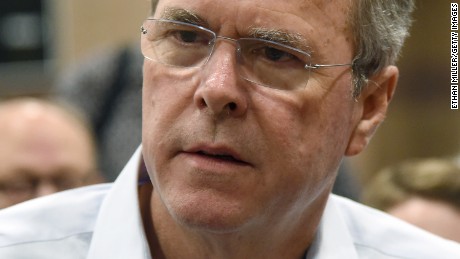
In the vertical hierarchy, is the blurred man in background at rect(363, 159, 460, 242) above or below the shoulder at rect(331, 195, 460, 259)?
below

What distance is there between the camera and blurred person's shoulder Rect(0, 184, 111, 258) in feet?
6.75

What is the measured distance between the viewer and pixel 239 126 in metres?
1.97

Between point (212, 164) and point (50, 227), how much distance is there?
0.44 metres

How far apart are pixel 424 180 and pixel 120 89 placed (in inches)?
54.6

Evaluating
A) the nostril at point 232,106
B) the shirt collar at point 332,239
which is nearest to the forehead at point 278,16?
the nostril at point 232,106

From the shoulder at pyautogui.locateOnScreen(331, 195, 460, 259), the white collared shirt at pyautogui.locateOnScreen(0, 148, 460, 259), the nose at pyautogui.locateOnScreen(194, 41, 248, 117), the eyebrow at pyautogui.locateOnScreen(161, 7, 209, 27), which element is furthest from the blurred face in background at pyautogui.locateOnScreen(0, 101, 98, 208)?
the nose at pyautogui.locateOnScreen(194, 41, 248, 117)

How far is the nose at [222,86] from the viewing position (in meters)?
1.93

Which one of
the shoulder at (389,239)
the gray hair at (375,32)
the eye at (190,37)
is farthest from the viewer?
the shoulder at (389,239)

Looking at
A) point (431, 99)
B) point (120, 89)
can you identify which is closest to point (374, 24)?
point (120, 89)

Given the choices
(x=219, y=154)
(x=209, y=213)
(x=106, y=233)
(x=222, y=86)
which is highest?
(x=222, y=86)

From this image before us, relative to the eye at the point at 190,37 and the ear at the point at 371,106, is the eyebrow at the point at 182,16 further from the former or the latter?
the ear at the point at 371,106

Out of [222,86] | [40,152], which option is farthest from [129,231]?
[40,152]

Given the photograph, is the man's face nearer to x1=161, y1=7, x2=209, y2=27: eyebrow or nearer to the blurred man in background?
x1=161, y1=7, x2=209, y2=27: eyebrow

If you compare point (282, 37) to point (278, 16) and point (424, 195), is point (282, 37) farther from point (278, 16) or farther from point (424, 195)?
point (424, 195)
